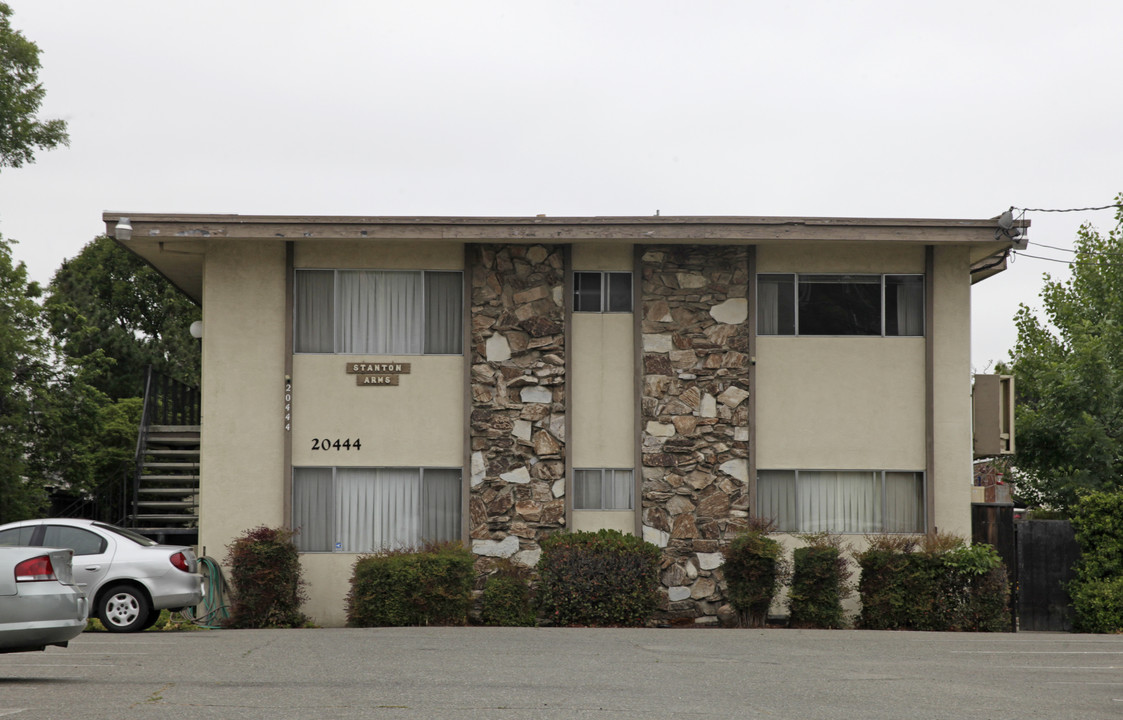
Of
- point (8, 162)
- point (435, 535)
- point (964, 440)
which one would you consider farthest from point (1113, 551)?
point (8, 162)

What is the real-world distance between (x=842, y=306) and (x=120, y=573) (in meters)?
10.8

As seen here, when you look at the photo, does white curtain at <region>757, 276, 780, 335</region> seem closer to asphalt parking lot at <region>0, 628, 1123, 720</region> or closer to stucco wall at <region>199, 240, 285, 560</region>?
asphalt parking lot at <region>0, 628, 1123, 720</region>

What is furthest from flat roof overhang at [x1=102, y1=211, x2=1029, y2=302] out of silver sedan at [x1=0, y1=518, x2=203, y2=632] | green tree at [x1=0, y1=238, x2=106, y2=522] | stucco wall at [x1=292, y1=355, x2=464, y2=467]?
green tree at [x1=0, y1=238, x2=106, y2=522]

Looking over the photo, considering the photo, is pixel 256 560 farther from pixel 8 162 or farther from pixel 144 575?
pixel 8 162

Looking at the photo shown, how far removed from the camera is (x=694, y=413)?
1839cm

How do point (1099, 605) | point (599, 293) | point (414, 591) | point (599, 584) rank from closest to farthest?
point (414, 591) → point (599, 584) → point (1099, 605) → point (599, 293)

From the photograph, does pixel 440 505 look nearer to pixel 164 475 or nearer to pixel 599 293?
pixel 599 293

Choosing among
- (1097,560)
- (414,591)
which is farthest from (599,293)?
(1097,560)

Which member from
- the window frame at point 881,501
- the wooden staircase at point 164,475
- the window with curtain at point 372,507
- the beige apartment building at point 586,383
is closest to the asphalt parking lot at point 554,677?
the window with curtain at point 372,507

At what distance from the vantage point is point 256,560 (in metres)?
17.1

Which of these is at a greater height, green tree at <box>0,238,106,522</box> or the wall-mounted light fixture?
the wall-mounted light fixture

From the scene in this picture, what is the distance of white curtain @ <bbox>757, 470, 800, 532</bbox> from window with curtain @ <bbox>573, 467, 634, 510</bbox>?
1.94 meters

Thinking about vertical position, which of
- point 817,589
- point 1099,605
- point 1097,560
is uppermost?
point 1097,560

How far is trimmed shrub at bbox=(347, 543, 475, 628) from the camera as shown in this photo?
16.7m
